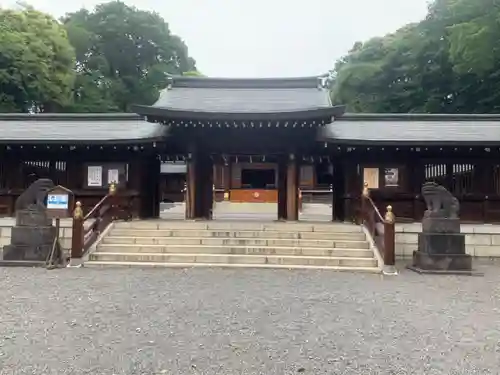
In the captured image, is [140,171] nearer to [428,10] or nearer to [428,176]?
[428,176]

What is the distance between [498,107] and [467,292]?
22486 mm

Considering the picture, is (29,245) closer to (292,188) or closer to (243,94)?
(292,188)

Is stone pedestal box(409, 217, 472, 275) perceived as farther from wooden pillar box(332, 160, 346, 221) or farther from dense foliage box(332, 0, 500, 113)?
dense foliage box(332, 0, 500, 113)

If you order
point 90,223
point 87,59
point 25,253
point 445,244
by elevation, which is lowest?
point 25,253

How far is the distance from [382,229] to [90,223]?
6.88m

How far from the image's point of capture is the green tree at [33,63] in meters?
27.5

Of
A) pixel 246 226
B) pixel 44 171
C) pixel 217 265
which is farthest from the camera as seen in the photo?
pixel 44 171

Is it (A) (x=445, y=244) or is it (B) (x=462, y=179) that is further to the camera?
(B) (x=462, y=179)

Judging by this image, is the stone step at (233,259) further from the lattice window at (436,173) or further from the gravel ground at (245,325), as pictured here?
the lattice window at (436,173)

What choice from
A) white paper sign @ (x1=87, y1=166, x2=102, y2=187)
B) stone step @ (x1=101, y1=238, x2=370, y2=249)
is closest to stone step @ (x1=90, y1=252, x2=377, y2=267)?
stone step @ (x1=101, y1=238, x2=370, y2=249)

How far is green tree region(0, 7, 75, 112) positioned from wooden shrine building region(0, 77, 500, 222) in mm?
14020

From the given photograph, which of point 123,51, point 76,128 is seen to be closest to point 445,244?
point 76,128

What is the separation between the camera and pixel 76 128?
15727mm

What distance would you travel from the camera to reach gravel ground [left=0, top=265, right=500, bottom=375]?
14.2 feet
